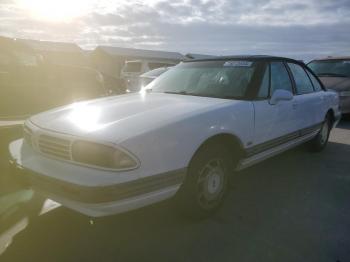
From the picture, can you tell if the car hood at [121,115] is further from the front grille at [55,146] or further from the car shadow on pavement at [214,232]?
the car shadow on pavement at [214,232]

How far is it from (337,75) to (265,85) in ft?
20.5

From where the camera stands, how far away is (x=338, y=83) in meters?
8.63

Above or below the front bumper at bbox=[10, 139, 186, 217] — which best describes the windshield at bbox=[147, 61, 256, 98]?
above

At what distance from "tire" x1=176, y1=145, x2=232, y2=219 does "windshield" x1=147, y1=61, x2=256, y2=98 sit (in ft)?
2.47

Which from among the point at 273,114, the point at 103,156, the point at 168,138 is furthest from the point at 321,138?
the point at 103,156

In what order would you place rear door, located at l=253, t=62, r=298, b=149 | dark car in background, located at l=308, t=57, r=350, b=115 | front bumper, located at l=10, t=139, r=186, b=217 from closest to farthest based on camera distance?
front bumper, located at l=10, t=139, r=186, b=217 < rear door, located at l=253, t=62, r=298, b=149 < dark car in background, located at l=308, t=57, r=350, b=115

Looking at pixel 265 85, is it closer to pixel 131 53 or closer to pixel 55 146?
pixel 55 146

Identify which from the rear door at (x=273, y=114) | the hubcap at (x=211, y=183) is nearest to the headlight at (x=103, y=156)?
the hubcap at (x=211, y=183)

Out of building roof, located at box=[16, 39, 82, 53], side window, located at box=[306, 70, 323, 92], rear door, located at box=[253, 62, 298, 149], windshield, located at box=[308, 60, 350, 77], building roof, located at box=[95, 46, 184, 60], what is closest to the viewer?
rear door, located at box=[253, 62, 298, 149]

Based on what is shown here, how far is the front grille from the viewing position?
2.62 meters

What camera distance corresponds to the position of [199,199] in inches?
121

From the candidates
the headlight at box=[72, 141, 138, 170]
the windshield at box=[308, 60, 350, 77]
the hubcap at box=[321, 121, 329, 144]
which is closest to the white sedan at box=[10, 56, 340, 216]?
the headlight at box=[72, 141, 138, 170]

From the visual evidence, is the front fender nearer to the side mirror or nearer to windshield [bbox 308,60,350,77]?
the side mirror

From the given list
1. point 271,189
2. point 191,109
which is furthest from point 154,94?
point 271,189
